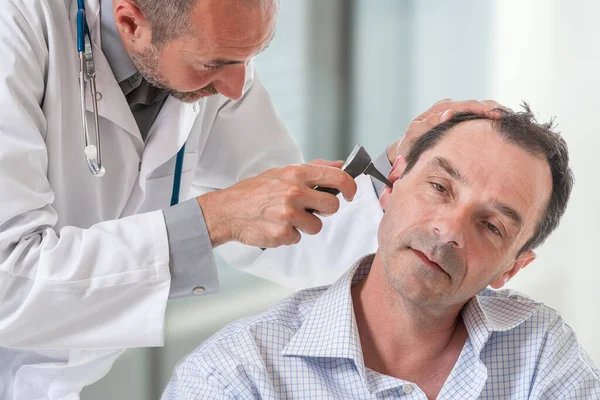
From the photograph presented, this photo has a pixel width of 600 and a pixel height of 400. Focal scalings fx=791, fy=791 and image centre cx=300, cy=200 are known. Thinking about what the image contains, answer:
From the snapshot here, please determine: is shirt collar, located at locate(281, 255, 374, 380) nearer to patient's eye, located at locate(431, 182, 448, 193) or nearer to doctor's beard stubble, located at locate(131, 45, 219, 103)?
patient's eye, located at locate(431, 182, 448, 193)

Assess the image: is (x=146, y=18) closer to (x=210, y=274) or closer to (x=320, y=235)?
(x=210, y=274)

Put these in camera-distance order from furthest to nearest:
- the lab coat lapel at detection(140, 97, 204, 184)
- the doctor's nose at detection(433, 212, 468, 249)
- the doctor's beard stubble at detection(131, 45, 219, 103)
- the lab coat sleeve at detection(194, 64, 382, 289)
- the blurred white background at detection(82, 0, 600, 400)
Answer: the blurred white background at detection(82, 0, 600, 400)
the lab coat sleeve at detection(194, 64, 382, 289)
the lab coat lapel at detection(140, 97, 204, 184)
the doctor's beard stubble at detection(131, 45, 219, 103)
the doctor's nose at detection(433, 212, 468, 249)

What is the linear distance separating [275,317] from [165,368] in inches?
53.2

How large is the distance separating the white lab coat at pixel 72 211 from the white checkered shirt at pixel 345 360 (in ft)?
0.62

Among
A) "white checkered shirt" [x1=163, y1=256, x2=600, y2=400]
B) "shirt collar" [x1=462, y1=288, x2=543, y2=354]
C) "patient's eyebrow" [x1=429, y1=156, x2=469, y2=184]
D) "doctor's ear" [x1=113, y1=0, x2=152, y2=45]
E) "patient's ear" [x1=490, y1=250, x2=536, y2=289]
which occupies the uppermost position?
"doctor's ear" [x1=113, y1=0, x2=152, y2=45]

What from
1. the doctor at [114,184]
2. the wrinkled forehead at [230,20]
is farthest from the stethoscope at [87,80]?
the wrinkled forehead at [230,20]

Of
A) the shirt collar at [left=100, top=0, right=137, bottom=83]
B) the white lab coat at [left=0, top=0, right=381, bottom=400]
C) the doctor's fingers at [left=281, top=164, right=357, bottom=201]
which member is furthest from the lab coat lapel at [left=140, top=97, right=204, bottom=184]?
the doctor's fingers at [left=281, top=164, right=357, bottom=201]

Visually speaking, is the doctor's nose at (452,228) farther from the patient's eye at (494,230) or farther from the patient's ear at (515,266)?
the patient's ear at (515,266)

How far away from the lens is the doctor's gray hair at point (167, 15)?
1528 millimetres

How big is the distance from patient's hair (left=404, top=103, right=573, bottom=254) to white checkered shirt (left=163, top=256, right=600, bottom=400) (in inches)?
7.0

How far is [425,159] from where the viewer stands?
5.09 feet

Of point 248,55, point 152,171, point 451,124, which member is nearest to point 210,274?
point 152,171

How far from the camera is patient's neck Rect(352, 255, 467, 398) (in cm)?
152

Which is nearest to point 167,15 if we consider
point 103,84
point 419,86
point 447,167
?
point 103,84
